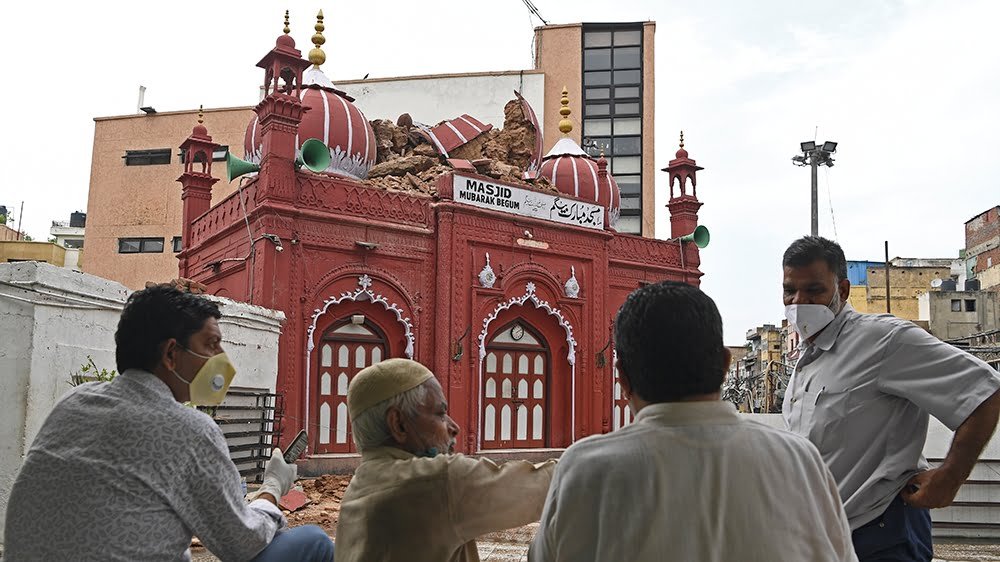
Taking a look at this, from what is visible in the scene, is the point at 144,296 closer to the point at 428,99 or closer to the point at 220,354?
the point at 220,354

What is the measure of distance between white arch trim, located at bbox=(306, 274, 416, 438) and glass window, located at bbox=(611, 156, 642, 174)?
71.4 feet

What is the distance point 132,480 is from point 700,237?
17909 mm

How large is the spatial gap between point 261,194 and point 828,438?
12.0 metres

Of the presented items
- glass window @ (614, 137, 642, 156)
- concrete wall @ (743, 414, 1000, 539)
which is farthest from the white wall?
concrete wall @ (743, 414, 1000, 539)

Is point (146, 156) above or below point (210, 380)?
above

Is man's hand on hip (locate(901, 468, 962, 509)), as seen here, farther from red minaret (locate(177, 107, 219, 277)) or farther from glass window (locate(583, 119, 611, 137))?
glass window (locate(583, 119, 611, 137))

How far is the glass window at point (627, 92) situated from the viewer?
116 feet

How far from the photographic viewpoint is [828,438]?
109 inches

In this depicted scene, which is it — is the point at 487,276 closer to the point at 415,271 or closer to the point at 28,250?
the point at 415,271

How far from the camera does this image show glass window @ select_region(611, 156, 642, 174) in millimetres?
34656

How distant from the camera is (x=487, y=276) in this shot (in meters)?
15.4

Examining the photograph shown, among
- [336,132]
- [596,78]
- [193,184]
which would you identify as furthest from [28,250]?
[596,78]

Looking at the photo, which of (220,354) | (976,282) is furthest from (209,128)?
(976,282)

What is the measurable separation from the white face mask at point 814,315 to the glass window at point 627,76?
3391 cm
